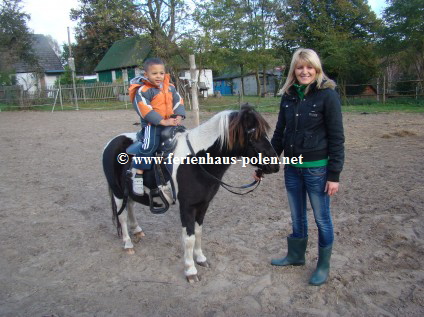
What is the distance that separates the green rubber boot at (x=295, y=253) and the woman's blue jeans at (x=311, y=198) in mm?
51

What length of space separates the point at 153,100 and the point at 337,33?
28.8 metres

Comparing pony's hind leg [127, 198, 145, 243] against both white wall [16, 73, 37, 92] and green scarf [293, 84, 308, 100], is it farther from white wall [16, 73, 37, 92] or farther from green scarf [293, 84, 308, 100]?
white wall [16, 73, 37, 92]

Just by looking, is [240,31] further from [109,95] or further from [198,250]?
[198,250]

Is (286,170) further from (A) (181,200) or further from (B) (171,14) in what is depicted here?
(B) (171,14)

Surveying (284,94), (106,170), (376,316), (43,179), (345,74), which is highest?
(345,74)

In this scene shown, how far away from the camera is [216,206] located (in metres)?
5.07

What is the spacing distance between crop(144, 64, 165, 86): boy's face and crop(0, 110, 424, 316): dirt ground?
6.12 ft

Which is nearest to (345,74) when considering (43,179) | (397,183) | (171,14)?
(171,14)

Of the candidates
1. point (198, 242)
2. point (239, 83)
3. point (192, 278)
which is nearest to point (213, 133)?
point (198, 242)

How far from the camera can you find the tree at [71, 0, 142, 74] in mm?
21422

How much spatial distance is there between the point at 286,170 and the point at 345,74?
1012 inches

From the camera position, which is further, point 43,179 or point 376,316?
point 43,179

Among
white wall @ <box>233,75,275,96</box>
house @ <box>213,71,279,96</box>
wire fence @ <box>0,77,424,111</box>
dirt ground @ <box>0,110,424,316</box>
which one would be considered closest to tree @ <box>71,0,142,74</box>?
wire fence @ <box>0,77,424,111</box>

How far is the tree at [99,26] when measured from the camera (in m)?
21.4
